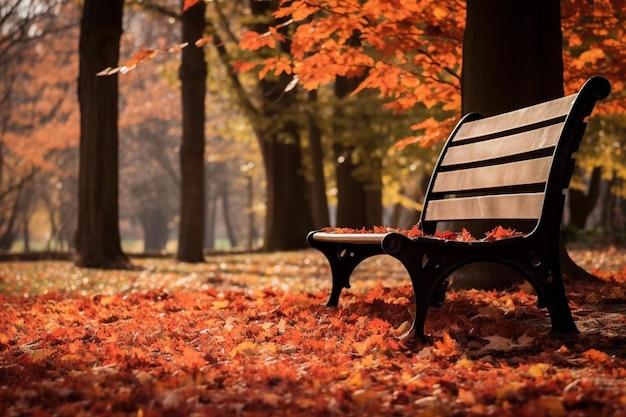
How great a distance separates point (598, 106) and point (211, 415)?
19.1 feet

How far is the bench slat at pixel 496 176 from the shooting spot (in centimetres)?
426

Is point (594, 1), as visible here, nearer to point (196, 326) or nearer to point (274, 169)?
point (196, 326)

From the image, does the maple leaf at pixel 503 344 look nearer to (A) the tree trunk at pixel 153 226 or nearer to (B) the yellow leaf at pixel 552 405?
(B) the yellow leaf at pixel 552 405

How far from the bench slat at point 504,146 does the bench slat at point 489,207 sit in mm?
270

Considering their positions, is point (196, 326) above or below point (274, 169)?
below

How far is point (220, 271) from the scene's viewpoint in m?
Answer: 12.2

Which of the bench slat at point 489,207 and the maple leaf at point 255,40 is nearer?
the bench slat at point 489,207

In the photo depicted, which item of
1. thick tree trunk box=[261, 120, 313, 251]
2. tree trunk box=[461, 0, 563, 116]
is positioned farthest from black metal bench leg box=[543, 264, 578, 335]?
thick tree trunk box=[261, 120, 313, 251]

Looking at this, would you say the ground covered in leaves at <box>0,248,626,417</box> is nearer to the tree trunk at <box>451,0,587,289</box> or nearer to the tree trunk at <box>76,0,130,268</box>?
the tree trunk at <box>451,0,587,289</box>

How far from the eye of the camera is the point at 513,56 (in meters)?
5.97

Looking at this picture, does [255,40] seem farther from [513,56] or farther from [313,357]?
[313,357]

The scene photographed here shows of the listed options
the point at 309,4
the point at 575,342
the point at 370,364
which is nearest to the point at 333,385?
the point at 370,364

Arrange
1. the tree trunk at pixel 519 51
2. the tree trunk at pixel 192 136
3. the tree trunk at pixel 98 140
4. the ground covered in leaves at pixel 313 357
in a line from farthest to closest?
1. the tree trunk at pixel 192 136
2. the tree trunk at pixel 98 140
3. the tree trunk at pixel 519 51
4. the ground covered in leaves at pixel 313 357

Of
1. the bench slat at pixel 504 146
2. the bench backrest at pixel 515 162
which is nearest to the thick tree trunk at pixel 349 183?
the bench backrest at pixel 515 162
